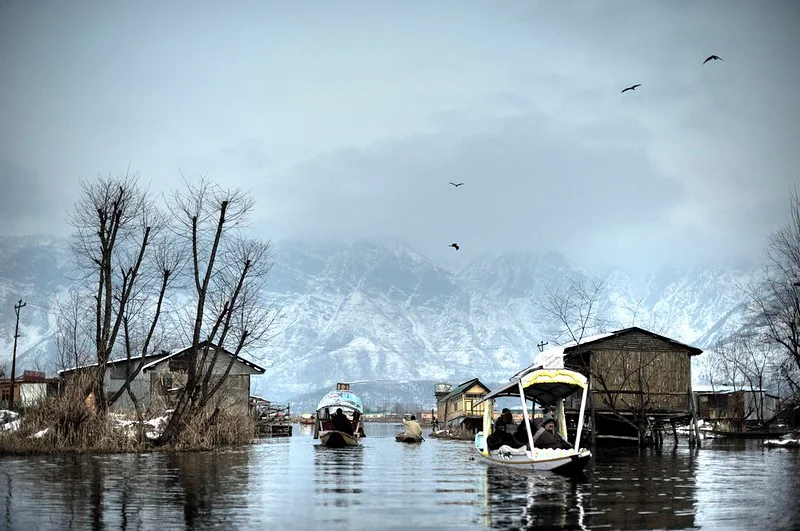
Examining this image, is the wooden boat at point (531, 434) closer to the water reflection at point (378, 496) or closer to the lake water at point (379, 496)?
the water reflection at point (378, 496)

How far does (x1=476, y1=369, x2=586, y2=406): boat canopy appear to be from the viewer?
30.5 meters

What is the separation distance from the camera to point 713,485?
24.8 m

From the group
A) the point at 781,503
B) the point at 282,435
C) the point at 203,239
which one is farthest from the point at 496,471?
the point at 282,435

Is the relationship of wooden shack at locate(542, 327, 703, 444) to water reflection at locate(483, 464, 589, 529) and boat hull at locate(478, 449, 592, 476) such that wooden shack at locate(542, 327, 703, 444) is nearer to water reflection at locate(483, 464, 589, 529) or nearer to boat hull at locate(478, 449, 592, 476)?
boat hull at locate(478, 449, 592, 476)

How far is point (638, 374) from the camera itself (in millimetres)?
53250

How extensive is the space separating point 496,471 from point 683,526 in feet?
48.8

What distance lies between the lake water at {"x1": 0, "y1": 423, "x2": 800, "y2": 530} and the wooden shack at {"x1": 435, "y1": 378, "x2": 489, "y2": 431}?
59.7m

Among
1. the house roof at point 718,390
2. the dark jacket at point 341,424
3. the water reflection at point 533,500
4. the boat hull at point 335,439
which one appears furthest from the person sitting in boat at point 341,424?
the house roof at point 718,390

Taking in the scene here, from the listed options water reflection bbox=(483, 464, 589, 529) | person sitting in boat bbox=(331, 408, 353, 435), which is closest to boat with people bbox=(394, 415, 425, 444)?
person sitting in boat bbox=(331, 408, 353, 435)

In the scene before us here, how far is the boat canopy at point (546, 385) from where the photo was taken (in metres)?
30.5

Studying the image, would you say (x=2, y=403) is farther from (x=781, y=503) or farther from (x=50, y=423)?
(x=781, y=503)

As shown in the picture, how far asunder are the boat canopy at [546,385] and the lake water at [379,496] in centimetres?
292

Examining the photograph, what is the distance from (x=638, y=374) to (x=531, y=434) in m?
24.4

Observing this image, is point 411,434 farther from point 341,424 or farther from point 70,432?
point 70,432
